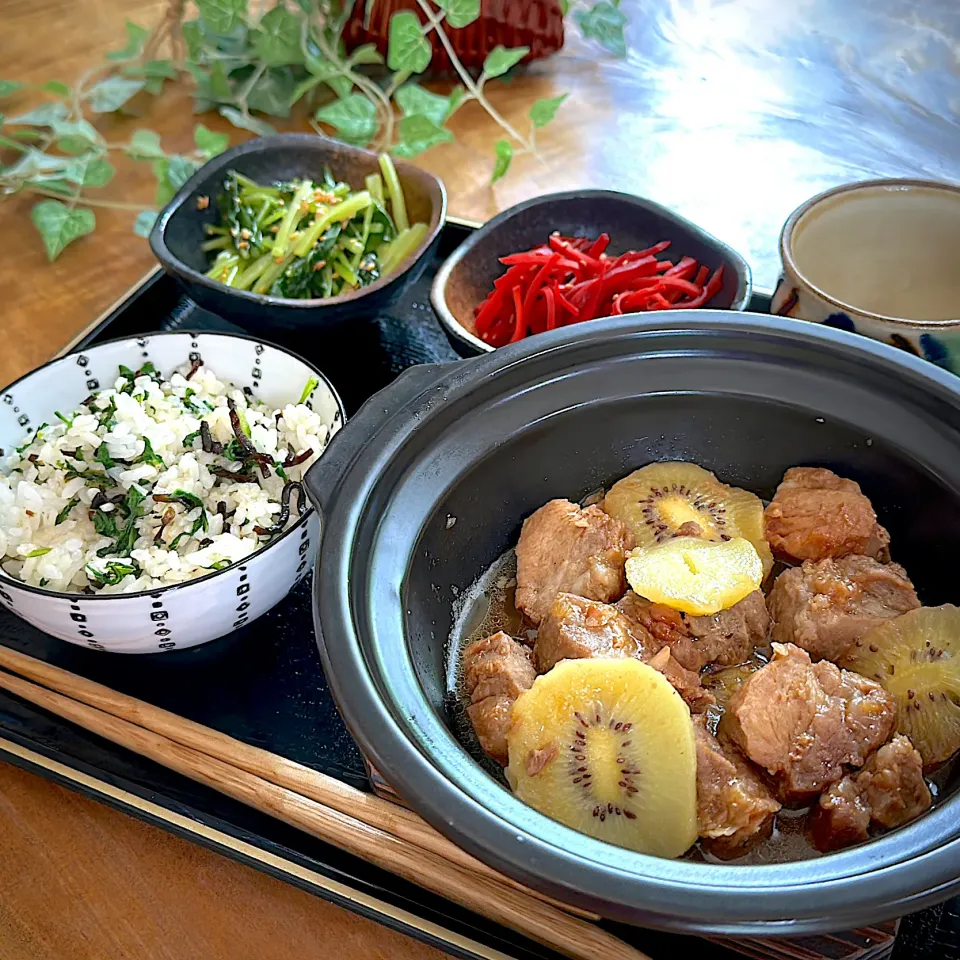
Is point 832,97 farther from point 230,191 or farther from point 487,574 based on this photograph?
point 487,574

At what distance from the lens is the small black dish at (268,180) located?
86.6 inches

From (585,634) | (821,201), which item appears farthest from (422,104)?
(585,634)

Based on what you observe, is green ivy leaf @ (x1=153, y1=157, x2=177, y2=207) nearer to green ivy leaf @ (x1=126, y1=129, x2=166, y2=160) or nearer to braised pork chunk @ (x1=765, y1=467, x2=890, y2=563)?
green ivy leaf @ (x1=126, y1=129, x2=166, y2=160)

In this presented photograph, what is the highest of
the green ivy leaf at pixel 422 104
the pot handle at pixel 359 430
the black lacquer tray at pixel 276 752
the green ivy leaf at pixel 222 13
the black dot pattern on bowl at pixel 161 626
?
the green ivy leaf at pixel 222 13

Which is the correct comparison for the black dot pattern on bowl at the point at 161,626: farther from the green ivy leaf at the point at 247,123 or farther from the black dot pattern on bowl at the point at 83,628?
the green ivy leaf at the point at 247,123

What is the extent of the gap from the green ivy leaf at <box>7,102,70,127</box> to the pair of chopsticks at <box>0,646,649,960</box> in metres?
2.01

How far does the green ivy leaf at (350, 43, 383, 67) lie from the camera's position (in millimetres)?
3117

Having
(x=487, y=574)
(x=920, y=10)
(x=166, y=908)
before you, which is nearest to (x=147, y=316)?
(x=487, y=574)

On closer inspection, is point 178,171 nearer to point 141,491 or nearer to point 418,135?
point 418,135

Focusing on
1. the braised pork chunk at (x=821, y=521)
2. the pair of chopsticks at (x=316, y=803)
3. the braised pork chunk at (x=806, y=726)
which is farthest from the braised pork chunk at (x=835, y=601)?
the pair of chopsticks at (x=316, y=803)

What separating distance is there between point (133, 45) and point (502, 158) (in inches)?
55.6

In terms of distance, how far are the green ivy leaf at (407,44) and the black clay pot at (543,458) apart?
5.41 ft

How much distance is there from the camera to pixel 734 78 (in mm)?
3248

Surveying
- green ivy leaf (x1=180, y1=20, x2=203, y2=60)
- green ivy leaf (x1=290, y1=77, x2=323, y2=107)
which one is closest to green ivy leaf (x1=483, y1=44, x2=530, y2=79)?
green ivy leaf (x1=290, y1=77, x2=323, y2=107)
